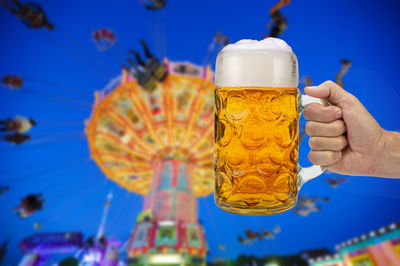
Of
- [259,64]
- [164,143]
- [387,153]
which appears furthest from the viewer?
[164,143]

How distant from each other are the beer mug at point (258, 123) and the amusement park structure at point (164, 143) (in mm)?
6117

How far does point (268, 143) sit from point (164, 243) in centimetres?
630

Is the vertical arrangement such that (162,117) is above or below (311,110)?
above

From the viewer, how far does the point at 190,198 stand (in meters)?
7.36

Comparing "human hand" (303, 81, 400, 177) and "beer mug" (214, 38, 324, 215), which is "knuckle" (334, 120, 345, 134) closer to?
"human hand" (303, 81, 400, 177)

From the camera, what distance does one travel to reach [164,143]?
8.69m

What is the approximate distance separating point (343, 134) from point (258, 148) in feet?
1.28

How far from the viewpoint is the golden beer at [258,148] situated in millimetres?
860

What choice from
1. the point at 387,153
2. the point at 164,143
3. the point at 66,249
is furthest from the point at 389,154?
the point at 66,249

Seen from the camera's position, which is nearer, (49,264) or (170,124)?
(170,124)

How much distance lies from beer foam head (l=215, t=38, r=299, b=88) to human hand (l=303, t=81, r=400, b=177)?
0.13 meters

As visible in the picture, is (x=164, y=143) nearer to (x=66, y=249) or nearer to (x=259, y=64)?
(x=259, y=64)

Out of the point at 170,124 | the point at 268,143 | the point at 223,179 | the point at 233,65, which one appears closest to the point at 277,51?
the point at 233,65

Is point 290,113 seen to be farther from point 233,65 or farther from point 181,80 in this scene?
point 181,80
